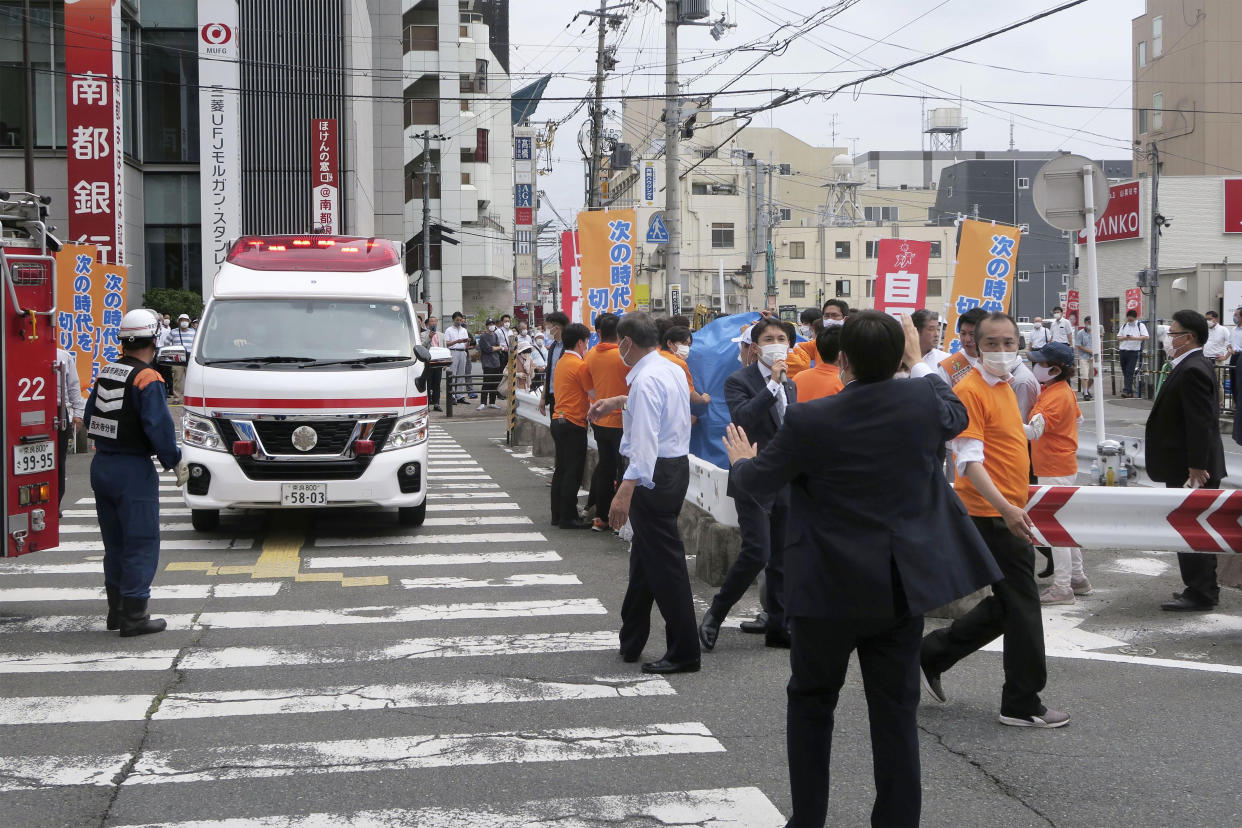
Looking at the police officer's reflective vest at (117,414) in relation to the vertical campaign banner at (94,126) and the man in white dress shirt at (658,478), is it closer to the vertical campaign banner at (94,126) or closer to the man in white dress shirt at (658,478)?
the man in white dress shirt at (658,478)

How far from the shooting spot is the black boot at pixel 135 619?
26.5 ft

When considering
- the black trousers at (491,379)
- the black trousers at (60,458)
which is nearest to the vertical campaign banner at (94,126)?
the black trousers at (491,379)

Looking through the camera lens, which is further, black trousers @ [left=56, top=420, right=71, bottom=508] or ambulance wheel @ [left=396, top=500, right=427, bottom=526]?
ambulance wheel @ [left=396, top=500, right=427, bottom=526]

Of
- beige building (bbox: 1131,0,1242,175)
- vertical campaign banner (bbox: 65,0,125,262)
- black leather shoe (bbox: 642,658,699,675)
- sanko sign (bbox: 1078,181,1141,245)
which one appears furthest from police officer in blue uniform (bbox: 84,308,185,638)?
beige building (bbox: 1131,0,1242,175)

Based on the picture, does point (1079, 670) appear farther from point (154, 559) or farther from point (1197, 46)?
point (1197, 46)

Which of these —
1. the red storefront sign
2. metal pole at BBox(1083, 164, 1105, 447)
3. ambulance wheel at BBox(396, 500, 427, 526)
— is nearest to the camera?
metal pole at BBox(1083, 164, 1105, 447)

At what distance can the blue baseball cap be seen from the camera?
8.66 meters

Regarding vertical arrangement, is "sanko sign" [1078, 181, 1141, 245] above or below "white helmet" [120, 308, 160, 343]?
above

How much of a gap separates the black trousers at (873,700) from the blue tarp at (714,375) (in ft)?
23.2

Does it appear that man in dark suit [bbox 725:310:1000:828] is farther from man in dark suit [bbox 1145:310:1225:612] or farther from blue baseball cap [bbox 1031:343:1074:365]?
man in dark suit [bbox 1145:310:1225:612]

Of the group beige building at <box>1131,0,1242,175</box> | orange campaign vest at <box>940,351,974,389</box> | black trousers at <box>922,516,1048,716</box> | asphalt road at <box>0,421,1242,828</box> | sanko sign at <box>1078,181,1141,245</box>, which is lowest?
asphalt road at <box>0,421,1242,828</box>

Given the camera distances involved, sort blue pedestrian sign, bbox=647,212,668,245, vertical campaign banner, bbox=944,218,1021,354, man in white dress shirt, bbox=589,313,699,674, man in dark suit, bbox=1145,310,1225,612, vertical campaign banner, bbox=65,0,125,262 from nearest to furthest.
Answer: man in white dress shirt, bbox=589,313,699,674 → man in dark suit, bbox=1145,310,1225,612 → vertical campaign banner, bbox=944,218,1021,354 → blue pedestrian sign, bbox=647,212,668,245 → vertical campaign banner, bbox=65,0,125,262

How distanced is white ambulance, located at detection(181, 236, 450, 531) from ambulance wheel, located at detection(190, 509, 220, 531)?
1 centimetres

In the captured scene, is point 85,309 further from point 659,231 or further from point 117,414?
point 117,414
